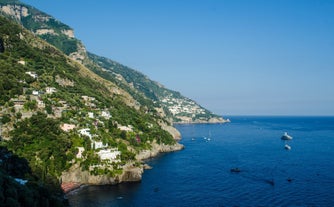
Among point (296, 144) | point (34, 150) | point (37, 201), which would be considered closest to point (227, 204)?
point (37, 201)

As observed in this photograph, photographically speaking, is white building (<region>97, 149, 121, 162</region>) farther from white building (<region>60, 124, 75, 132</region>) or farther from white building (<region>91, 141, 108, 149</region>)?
white building (<region>60, 124, 75, 132</region>)

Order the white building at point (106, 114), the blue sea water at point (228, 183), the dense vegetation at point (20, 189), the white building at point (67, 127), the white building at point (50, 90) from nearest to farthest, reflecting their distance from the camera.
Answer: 1. the dense vegetation at point (20, 189)
2. the blue sea water at point (228, 183)
3. the white building at point (67, 127)
4. the white building at point (50, 90)
5. the white building at point (106, 114)

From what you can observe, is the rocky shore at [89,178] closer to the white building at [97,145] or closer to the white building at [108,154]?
the white building at [108,154]

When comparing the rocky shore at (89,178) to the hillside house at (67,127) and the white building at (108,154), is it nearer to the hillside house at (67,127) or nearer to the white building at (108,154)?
the white building at (108,154)

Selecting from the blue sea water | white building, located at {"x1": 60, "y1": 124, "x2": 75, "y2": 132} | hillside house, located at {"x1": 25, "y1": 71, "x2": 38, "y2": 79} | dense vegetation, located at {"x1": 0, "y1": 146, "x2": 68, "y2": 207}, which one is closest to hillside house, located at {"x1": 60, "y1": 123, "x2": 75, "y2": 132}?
white building, located at {"x1": 60, "y1": 124, "x2": 75, "y2": 132}

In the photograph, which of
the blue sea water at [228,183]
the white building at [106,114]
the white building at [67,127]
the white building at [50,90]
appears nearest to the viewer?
the blue sea water at [228,183]

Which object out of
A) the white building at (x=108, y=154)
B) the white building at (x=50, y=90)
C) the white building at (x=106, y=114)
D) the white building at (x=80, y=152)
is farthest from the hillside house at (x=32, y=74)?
the white building at (x=108, y=154)

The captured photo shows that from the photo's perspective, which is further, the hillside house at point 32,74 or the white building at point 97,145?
the hillside house at point 32,74

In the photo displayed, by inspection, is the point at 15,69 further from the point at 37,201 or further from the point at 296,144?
the point at 296,144

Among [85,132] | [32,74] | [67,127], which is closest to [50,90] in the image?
[32,74]

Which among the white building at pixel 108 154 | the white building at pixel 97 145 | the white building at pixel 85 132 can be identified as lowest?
the white building at pixel 108 154

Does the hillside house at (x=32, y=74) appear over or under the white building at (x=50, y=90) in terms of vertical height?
over
